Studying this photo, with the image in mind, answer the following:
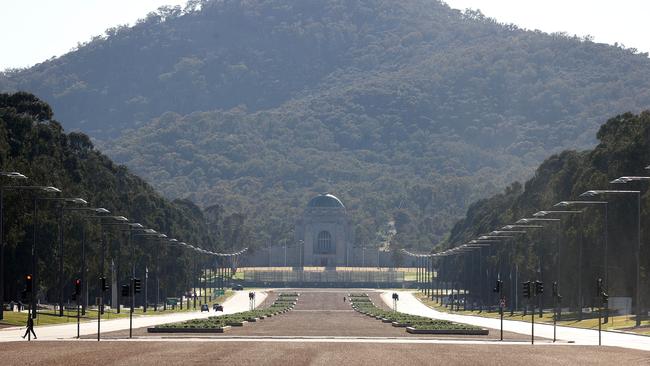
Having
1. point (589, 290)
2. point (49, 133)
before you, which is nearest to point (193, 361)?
point (589, 290)

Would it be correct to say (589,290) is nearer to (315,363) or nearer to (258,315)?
(258,315)

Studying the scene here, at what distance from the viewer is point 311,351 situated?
69.5 meters

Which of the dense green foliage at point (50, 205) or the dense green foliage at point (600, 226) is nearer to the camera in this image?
the dense green foliage at point (50, 205)

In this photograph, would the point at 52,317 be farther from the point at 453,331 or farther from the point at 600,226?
the point at 600,226

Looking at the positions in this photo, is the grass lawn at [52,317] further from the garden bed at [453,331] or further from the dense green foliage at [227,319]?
the garden bed at [453,331]

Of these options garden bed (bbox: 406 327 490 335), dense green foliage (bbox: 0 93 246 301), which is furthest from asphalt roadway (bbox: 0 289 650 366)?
dense green foliage (bbox: 0 93 246 301)

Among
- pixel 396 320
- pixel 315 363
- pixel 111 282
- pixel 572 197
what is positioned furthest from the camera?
pixel 111 282

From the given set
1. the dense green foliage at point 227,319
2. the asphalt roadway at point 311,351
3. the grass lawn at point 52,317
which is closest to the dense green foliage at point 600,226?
the dense green foliage at point 227,319

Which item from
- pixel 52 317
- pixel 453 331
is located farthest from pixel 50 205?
pixel 453 331

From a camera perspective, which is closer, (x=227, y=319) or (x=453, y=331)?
(x=453, y=331)

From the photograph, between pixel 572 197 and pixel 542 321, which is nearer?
pixel 542 321

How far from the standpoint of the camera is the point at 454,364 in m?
60.7

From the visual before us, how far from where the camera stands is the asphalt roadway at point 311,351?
61969 millimetres

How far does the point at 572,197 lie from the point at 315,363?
8378 centimetres
